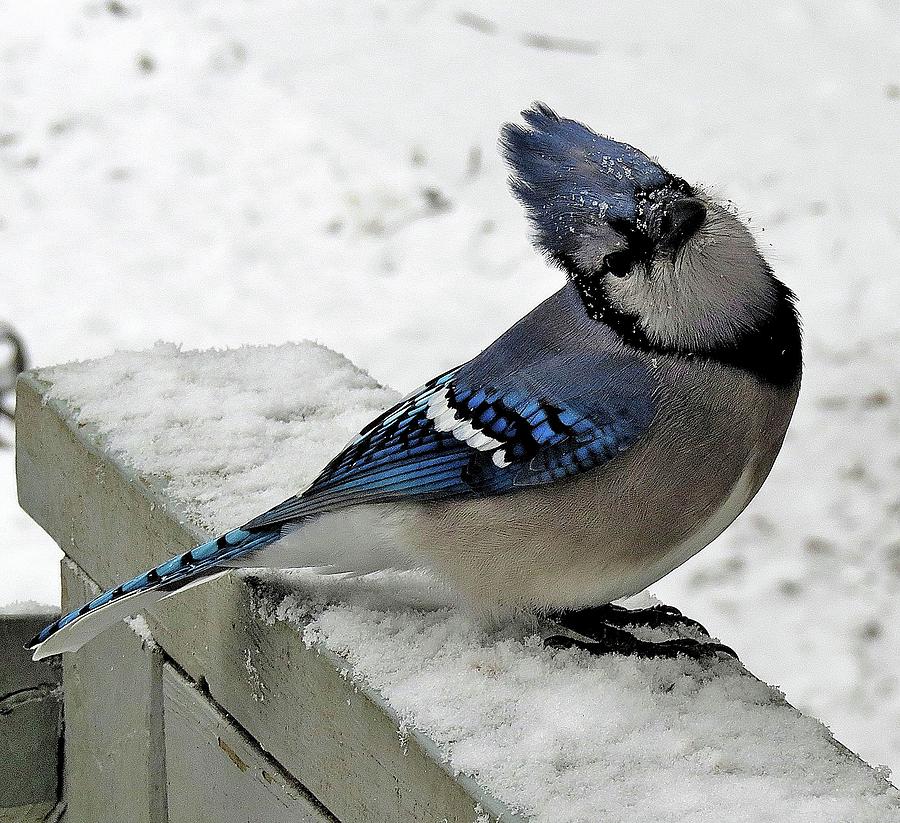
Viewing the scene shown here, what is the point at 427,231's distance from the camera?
16.7 feet

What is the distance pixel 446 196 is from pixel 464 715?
373cm

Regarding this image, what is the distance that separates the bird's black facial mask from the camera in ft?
5.41

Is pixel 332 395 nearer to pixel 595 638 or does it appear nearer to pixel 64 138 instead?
pixel 595 638

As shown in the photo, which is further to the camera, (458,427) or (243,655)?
(243,655)

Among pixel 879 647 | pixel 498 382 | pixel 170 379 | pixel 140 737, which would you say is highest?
pixel 170 379

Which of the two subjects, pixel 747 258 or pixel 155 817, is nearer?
pixel 747 258

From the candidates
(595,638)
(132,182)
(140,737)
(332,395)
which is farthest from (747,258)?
(132,182)

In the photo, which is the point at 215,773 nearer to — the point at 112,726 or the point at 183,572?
the point at 112,726

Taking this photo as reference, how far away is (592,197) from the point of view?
1.69m

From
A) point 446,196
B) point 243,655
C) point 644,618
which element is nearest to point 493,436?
point 644,618

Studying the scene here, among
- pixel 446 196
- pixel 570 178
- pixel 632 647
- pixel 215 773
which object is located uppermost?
pixel 446 196

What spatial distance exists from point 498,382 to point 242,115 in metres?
4.07

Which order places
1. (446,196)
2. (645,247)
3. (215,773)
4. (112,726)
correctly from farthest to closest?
(446,196) < (112,726) < (215,773) < (645,247)

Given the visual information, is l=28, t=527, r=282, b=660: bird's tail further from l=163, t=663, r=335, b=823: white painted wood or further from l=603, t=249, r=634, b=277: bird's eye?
l=603, t=249, r=634, b=277: bird's eye
